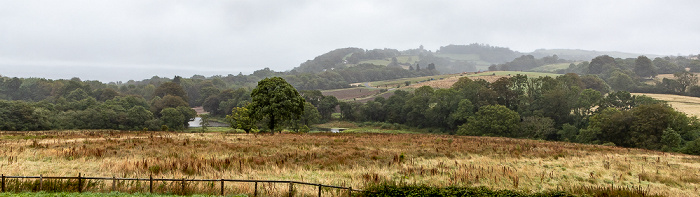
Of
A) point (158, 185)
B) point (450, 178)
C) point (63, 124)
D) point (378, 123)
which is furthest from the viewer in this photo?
point (378, 123)

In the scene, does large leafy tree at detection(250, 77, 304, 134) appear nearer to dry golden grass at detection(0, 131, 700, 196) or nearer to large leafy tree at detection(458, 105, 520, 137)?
dry golden grass at detection(0, 131, 700, 196)

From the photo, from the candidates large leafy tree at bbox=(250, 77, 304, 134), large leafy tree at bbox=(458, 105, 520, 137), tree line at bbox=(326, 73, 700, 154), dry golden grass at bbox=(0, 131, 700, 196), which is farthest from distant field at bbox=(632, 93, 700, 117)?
large leafy tree at bbox=(250, 77, 304, 134)

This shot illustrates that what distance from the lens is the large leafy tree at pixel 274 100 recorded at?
47.2 meters

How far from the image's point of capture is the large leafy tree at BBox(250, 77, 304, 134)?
155 ft

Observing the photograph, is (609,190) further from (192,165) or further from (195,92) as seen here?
(195,92)

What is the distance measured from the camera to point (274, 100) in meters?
47.2

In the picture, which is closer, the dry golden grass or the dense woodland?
the dry golden grass

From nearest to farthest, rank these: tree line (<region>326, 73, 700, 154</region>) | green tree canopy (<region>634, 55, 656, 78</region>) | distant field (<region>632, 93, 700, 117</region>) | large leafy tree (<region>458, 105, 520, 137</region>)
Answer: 1. tree line (<region>326, 73, 700, 154</region>)
2. large leafy tree (<region>458, 105, 520, 137</region>)
3. distant field (<region>632, 93, 700, 117</region>)
4. green tree canopy (<region>634, 55, 656, 78</region>)

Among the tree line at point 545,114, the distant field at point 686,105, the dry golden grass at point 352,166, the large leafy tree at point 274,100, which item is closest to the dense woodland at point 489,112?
the tree line at point 545,114

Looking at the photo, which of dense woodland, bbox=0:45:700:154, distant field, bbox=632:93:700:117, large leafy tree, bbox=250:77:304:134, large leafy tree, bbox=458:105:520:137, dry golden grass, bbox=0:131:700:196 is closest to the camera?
dry golden grass, bbox=0:131:700:196

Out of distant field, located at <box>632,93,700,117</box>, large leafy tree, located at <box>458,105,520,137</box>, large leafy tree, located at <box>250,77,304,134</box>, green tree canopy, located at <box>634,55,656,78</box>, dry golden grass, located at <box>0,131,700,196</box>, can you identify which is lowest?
large leafy tree, located at <box>458,105,520,137</box>

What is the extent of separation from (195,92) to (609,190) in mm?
202423

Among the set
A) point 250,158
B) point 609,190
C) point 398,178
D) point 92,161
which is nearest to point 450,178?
point 398,178

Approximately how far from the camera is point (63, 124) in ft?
281
